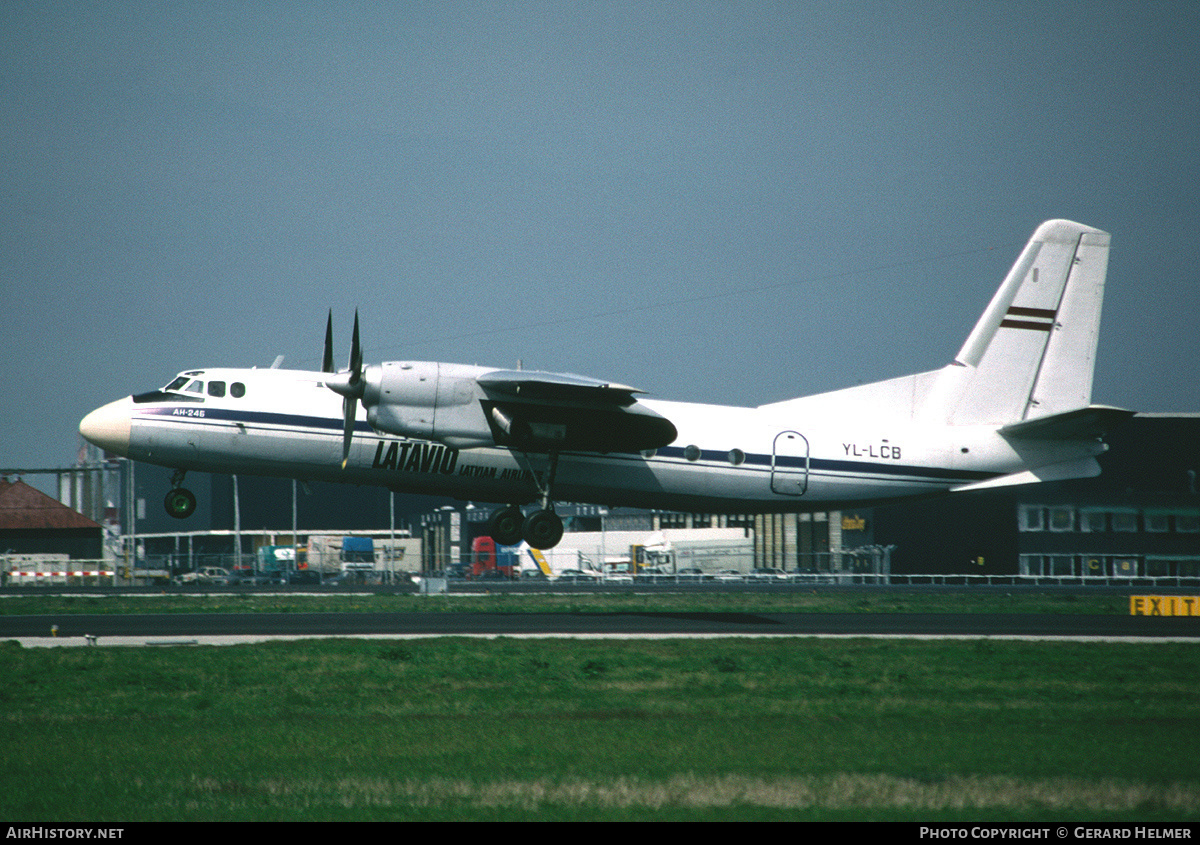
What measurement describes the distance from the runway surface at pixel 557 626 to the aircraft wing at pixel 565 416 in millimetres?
4531

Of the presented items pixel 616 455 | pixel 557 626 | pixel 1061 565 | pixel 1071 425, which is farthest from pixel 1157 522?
pixel 557 626

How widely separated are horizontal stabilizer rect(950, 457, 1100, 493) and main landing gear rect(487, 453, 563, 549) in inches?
435

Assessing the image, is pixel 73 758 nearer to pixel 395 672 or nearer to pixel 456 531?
pixel 395 672

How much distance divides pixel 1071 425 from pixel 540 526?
13276 mm

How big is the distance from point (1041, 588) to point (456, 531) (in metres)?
57.6

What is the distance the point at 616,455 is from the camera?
88.8 ft

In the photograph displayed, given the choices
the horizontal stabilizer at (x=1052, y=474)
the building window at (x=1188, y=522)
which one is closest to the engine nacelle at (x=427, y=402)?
the horizontal stabilizer at (x=1052, y=474)

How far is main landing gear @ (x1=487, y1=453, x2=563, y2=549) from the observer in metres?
26.7

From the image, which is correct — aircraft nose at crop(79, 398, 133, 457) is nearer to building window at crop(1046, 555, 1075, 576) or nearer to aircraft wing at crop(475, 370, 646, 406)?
aircraft wing at crop(475, 370, 646, 406)

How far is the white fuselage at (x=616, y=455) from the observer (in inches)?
1025

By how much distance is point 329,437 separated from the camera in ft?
86.1

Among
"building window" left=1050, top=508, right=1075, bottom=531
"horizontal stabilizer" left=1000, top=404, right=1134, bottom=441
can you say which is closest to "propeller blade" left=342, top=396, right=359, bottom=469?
"horizontal stabilizer" left=1000, top=404, right=1134, bottom=441

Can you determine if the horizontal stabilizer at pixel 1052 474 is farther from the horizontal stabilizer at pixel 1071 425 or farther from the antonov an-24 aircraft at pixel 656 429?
the horizontal stabilizer at pixel 1071 425
